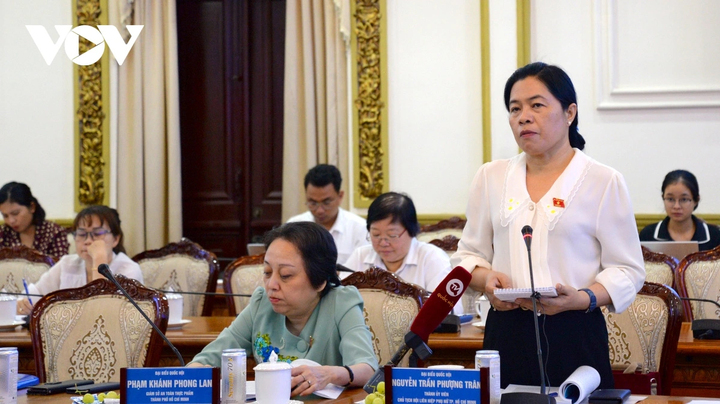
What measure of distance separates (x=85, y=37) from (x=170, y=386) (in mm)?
5306

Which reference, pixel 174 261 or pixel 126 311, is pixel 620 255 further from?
Result: pixel 174 261

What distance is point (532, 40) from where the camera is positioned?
604cm

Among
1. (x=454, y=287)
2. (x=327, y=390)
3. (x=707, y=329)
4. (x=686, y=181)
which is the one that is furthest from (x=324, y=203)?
(x=454, y=287)

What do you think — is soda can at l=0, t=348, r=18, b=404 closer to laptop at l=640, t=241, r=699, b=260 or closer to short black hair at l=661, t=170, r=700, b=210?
laptop at l=640, t=241, r=699, b=260

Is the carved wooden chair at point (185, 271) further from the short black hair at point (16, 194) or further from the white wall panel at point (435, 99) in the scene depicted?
the white wall panel at point (435, 99)

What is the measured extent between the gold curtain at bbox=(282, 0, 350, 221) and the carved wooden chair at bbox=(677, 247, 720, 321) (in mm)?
3142

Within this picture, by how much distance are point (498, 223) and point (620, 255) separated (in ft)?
0.92

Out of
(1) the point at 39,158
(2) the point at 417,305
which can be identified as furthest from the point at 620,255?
(1) the point at 39,158

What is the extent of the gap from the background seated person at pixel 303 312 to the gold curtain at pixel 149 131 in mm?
4251

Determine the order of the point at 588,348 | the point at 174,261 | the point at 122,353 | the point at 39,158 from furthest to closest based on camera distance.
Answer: the point at 39,158 → the point at 174,261 → the point at 122,353 → the point at 588,348

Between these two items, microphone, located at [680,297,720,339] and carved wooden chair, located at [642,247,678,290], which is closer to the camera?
microphone, located at [680,297,720,339]

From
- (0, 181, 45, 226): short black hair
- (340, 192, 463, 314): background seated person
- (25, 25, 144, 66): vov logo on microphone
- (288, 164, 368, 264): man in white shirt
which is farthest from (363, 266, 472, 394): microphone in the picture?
(25, 25, 144, 66): vov logo on microphone

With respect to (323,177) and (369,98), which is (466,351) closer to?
(323,177)

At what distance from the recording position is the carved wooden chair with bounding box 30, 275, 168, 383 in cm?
275
